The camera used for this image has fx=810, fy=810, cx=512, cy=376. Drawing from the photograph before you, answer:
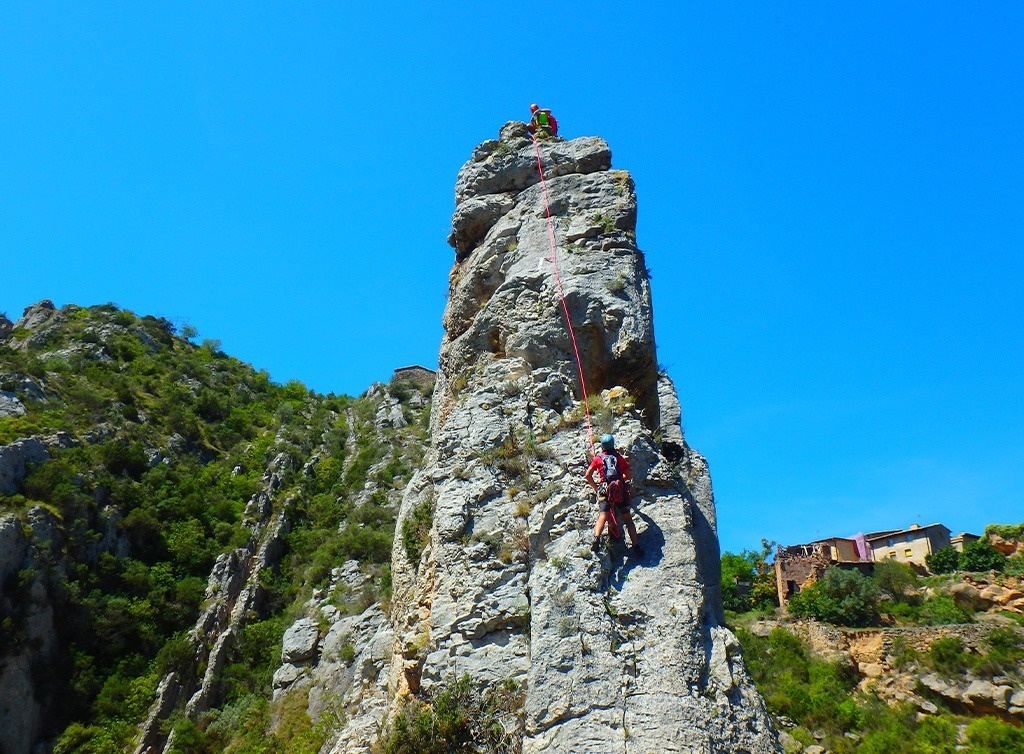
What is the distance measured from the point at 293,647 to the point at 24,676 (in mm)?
8642

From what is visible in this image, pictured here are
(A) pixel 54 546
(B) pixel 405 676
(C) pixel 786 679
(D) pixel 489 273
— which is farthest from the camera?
(C) pixel 786 679

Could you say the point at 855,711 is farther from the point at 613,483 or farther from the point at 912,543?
the point at 912,543

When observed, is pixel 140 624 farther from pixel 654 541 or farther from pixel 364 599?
pixel 654 541

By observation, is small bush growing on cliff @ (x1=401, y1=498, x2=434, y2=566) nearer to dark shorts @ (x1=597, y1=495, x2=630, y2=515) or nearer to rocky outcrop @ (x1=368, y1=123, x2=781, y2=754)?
rocky outcrop @ (x1=368, y1=123, x2=781, y2=754)

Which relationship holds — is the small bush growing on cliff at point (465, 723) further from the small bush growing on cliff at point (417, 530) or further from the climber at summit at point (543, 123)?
the climber at summit at point (543, 123)

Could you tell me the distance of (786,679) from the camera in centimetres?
3878

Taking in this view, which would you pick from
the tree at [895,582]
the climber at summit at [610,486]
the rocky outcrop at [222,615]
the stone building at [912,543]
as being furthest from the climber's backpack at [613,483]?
the stone building at [912,543]

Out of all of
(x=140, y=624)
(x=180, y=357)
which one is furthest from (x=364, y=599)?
(x=180, y=357)

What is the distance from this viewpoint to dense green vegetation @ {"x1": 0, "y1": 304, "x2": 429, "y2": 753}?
27.4 meters

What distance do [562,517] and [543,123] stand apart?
10824 millimetres

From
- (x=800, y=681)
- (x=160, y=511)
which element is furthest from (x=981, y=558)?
(x=160, y=511)

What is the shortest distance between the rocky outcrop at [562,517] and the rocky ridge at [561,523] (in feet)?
0.08

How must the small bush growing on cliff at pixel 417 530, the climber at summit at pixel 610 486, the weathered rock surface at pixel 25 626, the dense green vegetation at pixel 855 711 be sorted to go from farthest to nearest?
the dense green vegetation at pixel 855 711, the weathered rock surface at pixel 25 626, the small bush growing on cliff at pixel 417 530, the climber at summit at pixel 610 486

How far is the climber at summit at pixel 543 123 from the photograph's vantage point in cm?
1814
